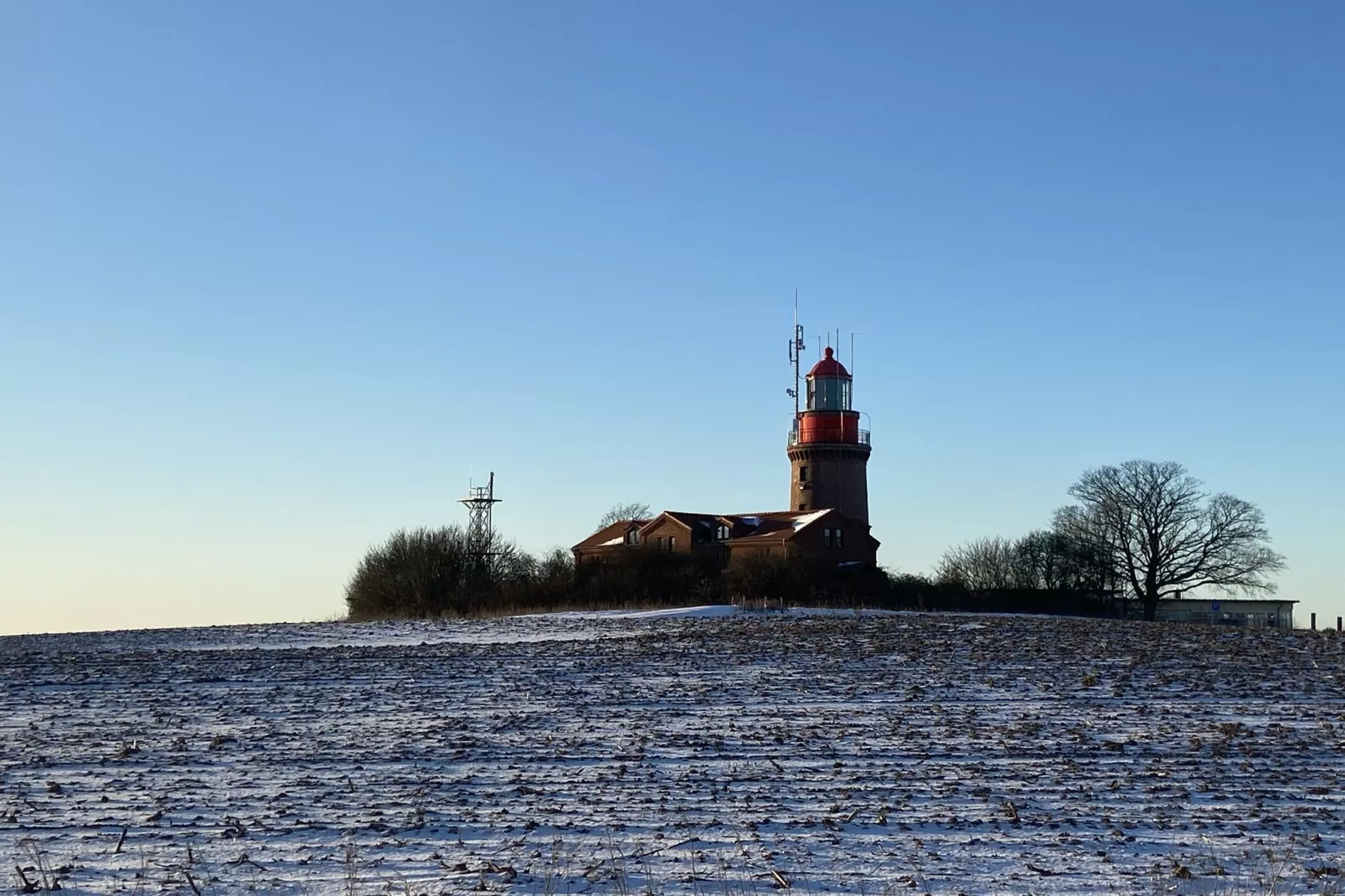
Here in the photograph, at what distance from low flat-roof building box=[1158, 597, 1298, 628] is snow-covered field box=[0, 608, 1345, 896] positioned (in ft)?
162

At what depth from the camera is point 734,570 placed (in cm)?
5625

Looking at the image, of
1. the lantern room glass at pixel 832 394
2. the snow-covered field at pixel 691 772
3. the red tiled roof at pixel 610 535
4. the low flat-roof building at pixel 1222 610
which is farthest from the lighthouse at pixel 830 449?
the snow-covered field at pixel 691 772

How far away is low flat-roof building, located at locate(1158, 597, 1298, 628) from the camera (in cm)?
7225

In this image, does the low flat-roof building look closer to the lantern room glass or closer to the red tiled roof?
the lantern room glass

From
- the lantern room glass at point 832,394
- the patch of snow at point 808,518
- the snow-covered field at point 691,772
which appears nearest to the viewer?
the snow-covered field at point 691,772

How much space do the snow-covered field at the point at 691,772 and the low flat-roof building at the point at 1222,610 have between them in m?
49.3

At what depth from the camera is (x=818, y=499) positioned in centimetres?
7319

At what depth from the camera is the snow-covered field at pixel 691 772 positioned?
10.8 metres

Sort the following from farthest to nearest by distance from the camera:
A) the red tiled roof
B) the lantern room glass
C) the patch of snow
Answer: the red tiled roof, the lantern room glass, the patch of snow

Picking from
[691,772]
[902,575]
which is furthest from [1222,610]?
[691,772]

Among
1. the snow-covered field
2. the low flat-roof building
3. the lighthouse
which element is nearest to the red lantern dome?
the lighthouse

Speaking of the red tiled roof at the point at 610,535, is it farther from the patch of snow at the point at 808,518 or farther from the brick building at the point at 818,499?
the patch of snow at the point at 808,518

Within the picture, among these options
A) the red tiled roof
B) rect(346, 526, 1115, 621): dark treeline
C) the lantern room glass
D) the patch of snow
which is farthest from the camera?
the red tiled roof

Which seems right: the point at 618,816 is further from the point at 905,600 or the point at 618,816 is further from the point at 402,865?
the point at 905,600
